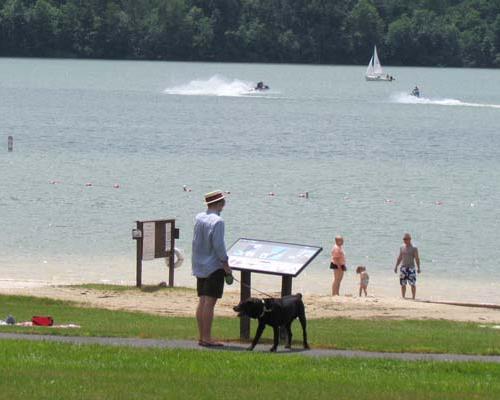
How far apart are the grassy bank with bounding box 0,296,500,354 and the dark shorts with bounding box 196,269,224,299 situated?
1.25m

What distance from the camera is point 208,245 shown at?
589 inches

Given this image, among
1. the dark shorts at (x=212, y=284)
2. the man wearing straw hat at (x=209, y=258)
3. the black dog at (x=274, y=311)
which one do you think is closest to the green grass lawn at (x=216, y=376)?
the black dog at (x=274, y=311)

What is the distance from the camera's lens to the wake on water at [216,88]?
5197 inches

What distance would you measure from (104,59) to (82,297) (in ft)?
566

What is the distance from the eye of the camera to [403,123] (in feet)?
316

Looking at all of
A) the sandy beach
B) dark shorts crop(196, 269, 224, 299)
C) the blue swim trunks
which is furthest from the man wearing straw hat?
the blue swim trunks

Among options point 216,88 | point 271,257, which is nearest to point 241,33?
point 216,88

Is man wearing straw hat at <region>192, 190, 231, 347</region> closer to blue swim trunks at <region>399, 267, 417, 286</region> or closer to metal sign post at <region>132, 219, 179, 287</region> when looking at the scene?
metal sign post at <region>132, 219, 179, 287</region>

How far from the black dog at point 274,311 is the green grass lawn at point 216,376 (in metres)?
0.43

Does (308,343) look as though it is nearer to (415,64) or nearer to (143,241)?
(143,241)

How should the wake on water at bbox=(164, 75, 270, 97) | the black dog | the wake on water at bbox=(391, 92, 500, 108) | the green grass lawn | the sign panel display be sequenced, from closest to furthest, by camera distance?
the green grass lawn
the black dog
the sign panel display
the wake on water at bbox=(391, 92, 500, 108)
the wake on water at bbox=(164, 75, 270, 97)

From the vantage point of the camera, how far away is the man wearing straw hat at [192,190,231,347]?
14891 mm

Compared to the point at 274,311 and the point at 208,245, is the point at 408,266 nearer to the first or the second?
the point at 274,311

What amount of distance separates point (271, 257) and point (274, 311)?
58.3 inches
